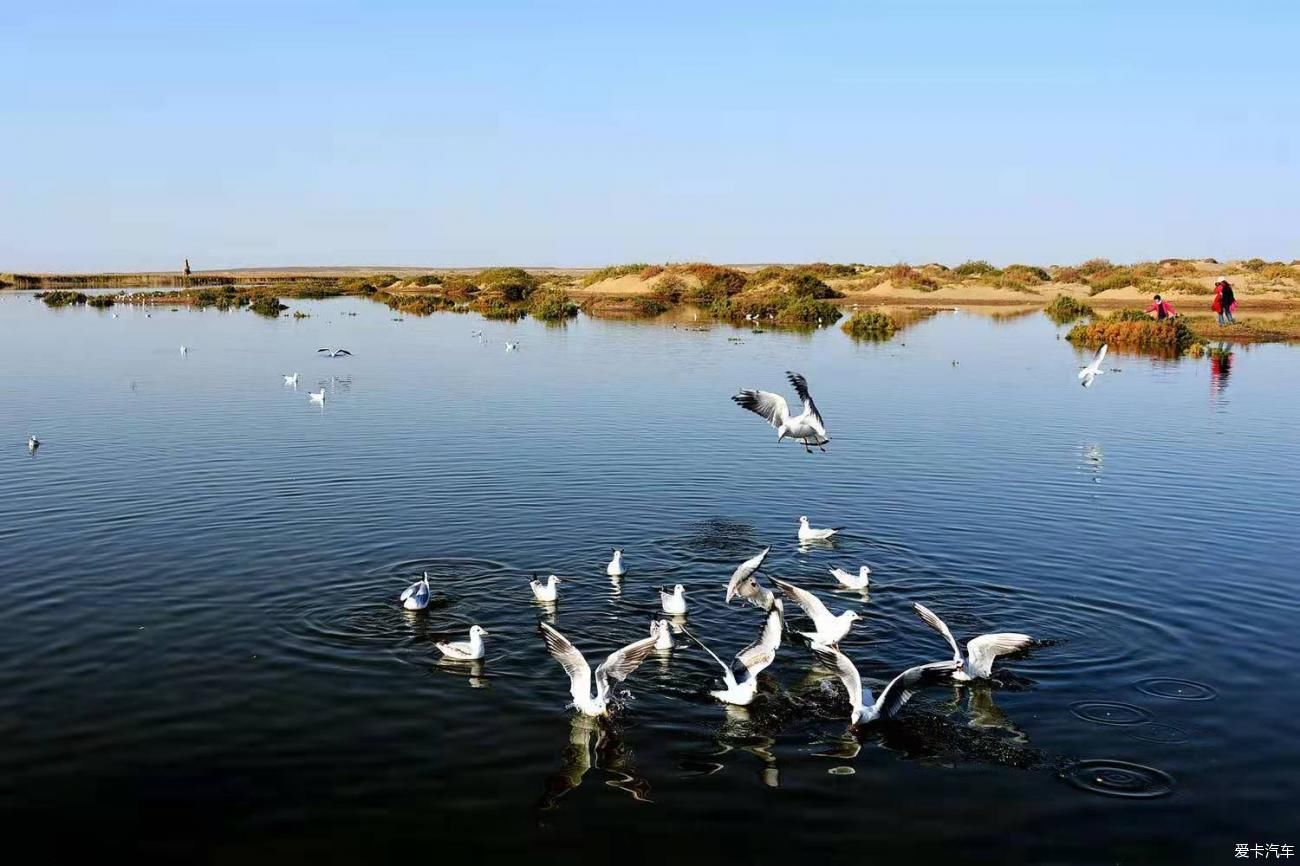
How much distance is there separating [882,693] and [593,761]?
3.74 meters

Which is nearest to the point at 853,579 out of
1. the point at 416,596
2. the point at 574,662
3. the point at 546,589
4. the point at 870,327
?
the point at 546,589

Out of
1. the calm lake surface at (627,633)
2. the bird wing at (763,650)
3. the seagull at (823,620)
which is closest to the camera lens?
the calm lake surface at (627,633)

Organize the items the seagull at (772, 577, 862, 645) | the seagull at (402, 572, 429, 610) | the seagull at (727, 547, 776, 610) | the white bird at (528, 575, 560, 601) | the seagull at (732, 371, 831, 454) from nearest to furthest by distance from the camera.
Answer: the seagull at (772, 577, 862, 645) → the seagull at (727, 547, 776, 610) → the seagull at (402, 572, 429, 610) → the white bird at (528, 575, 560, 601) → the seagull at (732, 371, 831, 454)

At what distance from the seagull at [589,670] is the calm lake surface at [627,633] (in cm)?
31

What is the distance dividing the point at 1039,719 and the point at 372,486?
1640 centimetres

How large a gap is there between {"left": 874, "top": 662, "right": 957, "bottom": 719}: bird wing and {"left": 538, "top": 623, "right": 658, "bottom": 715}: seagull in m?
2.87

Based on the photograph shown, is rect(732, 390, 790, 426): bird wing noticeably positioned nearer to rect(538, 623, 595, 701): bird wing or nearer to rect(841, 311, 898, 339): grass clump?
rect(538, 623, 595, 701): bird wing

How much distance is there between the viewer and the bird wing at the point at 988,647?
1420cm

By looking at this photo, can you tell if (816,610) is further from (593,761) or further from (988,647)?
(593,761)

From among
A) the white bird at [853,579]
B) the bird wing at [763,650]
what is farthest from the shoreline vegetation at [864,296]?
the bird wing at [763,650]

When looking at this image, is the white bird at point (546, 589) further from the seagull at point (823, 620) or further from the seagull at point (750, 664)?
the seagull at point (823, 620)

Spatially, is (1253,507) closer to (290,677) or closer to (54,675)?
(290,677)

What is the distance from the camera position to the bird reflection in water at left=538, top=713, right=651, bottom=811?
11703 mm

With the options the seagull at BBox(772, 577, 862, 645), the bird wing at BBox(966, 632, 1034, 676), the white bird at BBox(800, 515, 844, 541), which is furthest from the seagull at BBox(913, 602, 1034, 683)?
the white bird at BBox(800, 515, 844, 541)
